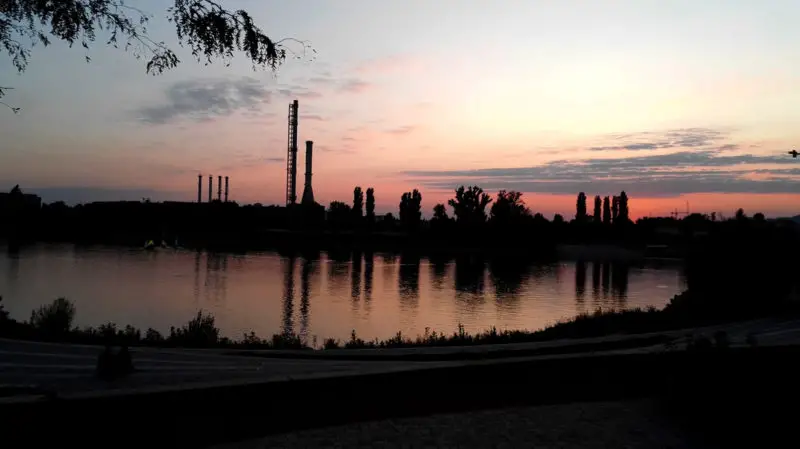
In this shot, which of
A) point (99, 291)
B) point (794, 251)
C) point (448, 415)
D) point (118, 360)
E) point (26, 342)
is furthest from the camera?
point (99, 291)

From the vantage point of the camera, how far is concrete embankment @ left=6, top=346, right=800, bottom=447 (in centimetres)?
585

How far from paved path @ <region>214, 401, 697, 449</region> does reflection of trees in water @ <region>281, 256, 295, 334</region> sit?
22.2 meters

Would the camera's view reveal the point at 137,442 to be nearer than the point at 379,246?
Yes

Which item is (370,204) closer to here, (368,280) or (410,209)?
(410,209)

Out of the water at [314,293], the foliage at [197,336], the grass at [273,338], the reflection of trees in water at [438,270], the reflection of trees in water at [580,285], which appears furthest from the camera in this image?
the reflection of trees in water at [438,270]

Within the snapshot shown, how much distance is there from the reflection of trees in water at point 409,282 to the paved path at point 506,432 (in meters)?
33.2

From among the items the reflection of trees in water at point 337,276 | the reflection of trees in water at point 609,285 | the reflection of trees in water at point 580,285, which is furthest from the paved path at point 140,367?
the reflection of trees in water at point 609,285

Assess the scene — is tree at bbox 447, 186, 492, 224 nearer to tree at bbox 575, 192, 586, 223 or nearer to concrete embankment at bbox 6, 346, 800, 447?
tree at bbox 575, 192, 586, 223

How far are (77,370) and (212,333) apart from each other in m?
10.8

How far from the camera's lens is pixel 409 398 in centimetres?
732

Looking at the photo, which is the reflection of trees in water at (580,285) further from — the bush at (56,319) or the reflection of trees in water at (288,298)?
the bush at (56,319)

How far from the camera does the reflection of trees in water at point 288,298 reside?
102 ft

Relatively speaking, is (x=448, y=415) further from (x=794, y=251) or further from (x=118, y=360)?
(x=794, y=251)

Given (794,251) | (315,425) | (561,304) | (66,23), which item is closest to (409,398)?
(315,425)
